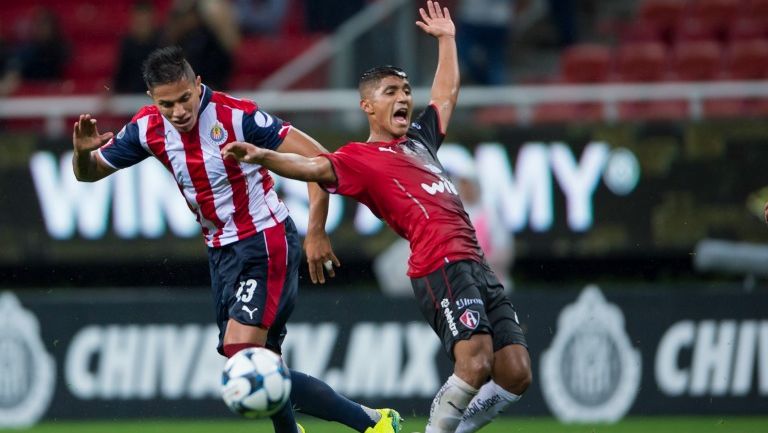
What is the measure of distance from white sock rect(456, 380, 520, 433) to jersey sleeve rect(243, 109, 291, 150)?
1.74 meters

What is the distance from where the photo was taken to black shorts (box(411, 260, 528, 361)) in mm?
7469

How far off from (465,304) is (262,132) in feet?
4.90

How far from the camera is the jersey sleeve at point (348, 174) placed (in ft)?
24.9

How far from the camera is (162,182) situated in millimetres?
12586

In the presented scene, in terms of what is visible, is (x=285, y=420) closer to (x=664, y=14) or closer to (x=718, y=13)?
(x=664, y=14)

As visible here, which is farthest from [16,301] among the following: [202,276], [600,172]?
[600,172]

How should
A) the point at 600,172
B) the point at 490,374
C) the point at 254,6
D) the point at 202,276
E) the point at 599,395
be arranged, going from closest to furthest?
the point at 490,374 → the point at 599,395 → the point at 600,172 → the point at 202,276 → the point at 254,6

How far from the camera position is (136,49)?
13.4 meters

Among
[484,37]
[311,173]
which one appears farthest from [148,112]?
[484,37]

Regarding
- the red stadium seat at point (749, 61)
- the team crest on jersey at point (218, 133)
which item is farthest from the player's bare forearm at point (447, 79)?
the red stadium seat at point (749, 61)

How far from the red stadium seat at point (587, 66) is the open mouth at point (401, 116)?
6.20 m

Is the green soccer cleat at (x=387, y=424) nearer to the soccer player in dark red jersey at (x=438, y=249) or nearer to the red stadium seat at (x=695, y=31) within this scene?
the soccer player in dark red jersey at (x=438, y=249)

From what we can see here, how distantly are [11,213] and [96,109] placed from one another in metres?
1.18

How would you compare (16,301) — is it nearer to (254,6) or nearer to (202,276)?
(202,276)
